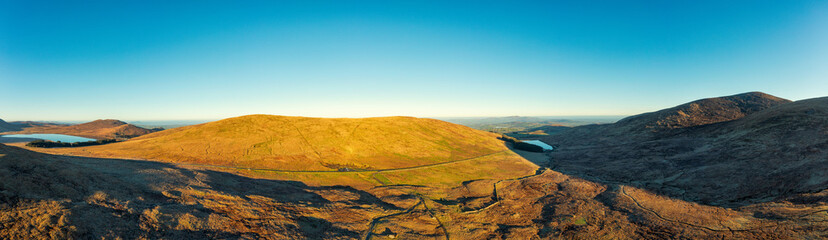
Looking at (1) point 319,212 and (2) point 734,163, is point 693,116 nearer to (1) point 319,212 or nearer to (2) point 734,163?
(2) point 734,163

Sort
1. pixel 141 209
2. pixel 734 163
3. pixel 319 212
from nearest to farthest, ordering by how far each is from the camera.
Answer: pixel 141 209 → pixel 319 212 → pixel 734 163

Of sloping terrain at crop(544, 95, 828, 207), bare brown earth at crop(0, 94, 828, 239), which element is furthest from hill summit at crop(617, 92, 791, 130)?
bare brown earth at crop(0, 94, 828, 239)

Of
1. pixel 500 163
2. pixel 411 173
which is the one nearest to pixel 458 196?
pixel 411 173

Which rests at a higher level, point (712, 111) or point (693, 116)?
point (712, 111)

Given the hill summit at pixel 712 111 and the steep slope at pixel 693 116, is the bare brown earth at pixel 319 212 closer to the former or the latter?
the steep slope at pixel 693 116

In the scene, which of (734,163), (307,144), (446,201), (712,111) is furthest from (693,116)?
(307,144)

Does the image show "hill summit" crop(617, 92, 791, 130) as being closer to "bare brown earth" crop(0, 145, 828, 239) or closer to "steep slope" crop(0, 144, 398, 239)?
"bare brown earth" crop(0, 145, 828, 239)
